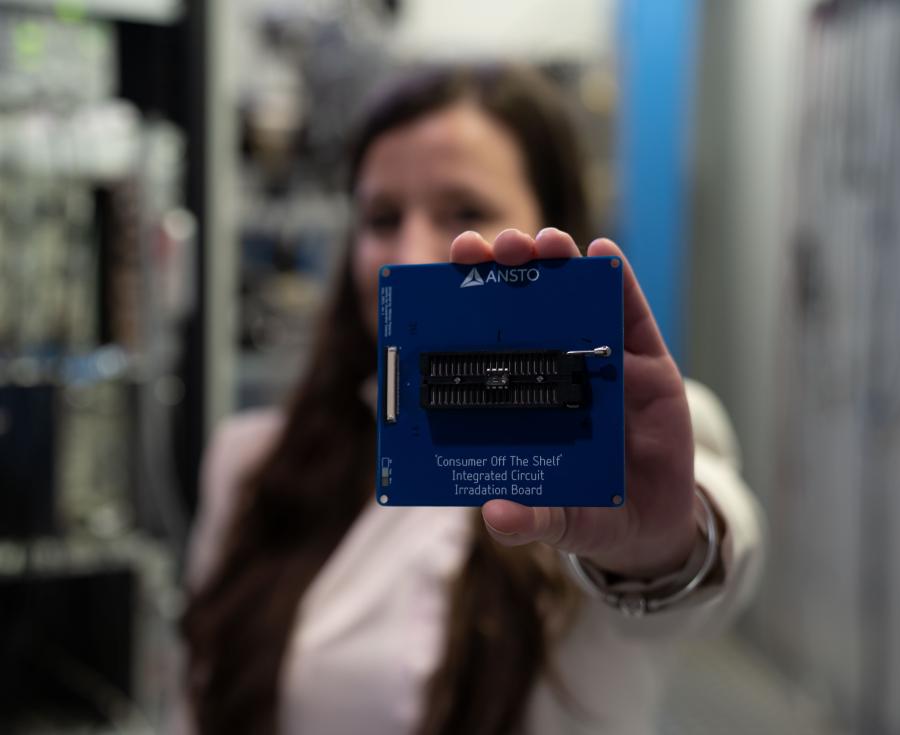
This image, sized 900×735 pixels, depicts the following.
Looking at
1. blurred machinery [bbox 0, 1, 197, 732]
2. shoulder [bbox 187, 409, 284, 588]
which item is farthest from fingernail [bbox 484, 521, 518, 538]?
blurred machinery [bbox 0, 1, 197, 732]

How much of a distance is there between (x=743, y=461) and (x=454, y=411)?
107 inches

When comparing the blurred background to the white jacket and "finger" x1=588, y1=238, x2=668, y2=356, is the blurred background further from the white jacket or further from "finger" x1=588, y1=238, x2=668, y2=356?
"finger" x1=588, y1=238, x2=668, y2=356

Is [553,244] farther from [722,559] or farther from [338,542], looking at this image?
[338,542]

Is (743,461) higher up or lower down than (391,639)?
lower down

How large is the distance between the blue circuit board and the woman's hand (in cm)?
1

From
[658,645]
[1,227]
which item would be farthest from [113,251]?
[658,645]

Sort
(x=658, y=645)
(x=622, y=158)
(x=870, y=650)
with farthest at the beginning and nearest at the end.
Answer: (x=622, y=158)
(x=870, y=650)
(x=658, y=645)

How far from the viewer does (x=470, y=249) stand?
18.1 inches

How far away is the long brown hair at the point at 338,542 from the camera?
82 centimetres

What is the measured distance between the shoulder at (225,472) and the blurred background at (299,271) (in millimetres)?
653

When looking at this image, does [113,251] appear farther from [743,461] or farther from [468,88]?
[743,461]

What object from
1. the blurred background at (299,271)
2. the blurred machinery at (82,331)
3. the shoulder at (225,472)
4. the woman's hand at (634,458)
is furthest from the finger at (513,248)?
the blurred machinery at (82,331)

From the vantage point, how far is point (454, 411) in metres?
0.48

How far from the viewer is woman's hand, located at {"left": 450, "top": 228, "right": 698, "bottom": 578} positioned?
1.47 feet
